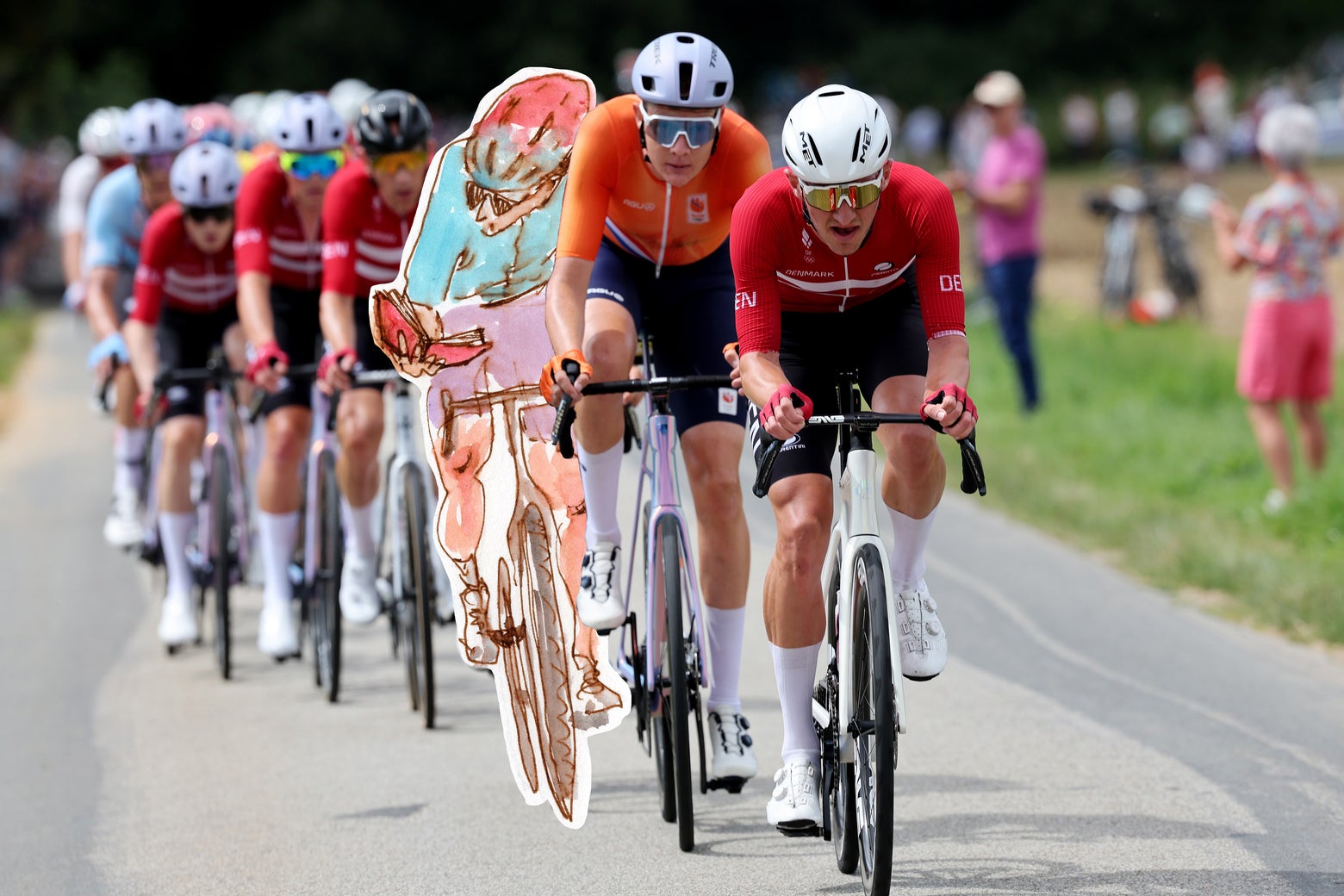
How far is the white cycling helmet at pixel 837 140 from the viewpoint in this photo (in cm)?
486

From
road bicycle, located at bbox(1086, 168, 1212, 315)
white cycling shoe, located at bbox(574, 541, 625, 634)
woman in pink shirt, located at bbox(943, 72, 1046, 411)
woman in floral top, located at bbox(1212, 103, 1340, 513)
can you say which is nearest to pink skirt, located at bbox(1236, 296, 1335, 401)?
woman in floral top, located at bbox(1212, 103, 1340, 513)

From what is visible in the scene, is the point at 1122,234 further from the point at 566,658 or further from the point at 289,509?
the point at 566,658

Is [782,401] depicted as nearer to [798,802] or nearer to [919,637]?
[919,637]

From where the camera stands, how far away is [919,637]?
5.36m

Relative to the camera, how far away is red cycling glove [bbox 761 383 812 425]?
487cm

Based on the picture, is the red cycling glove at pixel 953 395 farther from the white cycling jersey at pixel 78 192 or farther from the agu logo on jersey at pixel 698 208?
the white cycling jersey at pixel 78 192

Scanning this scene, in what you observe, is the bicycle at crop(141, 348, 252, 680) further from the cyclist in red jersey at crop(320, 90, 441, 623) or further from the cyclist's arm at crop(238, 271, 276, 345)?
the cyclist in red jersey at crop(320, 90, 441, 623)

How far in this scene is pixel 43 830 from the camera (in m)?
6.30

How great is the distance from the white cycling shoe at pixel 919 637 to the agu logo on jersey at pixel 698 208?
1422 millimetres

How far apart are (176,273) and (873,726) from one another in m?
5.13

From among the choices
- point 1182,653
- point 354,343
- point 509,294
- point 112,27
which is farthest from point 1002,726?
point 112,27

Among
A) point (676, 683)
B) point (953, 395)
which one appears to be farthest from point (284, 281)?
point (953, 395)

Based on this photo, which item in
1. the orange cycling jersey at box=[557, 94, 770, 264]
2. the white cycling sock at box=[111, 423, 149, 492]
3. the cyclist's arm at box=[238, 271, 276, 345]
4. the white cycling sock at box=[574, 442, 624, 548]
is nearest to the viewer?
the orange cycling jersey at box=[557, 94, 770, 264]

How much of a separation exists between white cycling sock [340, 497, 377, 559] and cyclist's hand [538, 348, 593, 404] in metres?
2.61
